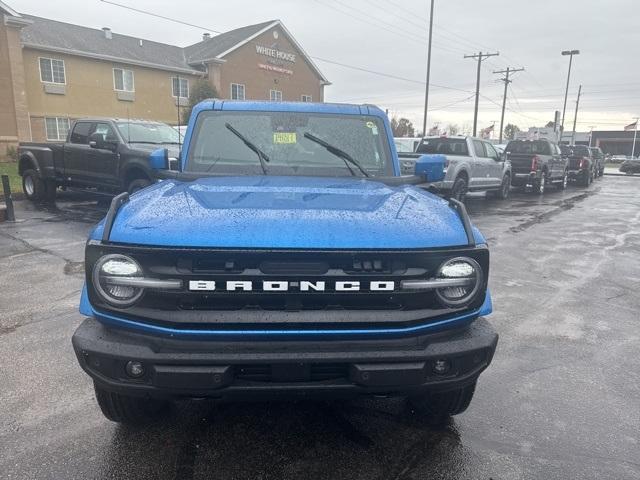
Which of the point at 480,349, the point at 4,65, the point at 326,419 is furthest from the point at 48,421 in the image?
the point at 4,65

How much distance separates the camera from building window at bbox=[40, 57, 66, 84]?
28.4 meters

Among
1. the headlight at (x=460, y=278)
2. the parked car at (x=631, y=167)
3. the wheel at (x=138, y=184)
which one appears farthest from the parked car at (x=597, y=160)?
the headlight at (x=460, y=278)

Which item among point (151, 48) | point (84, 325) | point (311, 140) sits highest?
point (151, 48)

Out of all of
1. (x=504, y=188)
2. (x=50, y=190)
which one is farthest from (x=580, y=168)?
(x=50, y=190)

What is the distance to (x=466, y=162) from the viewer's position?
1388cm

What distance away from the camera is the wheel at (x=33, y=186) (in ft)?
40.9

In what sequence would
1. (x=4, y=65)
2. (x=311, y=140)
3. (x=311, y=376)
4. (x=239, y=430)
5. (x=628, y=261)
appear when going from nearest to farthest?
(x=311, y=376) → (x=239, y=430) → (x=311, y=140) → (x=628, y=261) → (x=4, y=65)

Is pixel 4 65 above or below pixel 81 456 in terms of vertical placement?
above

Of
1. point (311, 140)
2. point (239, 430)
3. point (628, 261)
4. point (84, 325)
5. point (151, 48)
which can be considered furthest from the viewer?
point (151, 48)

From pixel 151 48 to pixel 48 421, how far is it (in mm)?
37823

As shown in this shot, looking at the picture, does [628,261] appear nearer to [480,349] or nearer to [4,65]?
[480,349]

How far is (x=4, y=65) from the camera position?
25484 millimetres

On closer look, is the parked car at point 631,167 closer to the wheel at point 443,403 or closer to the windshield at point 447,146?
the windshield at point 447,146

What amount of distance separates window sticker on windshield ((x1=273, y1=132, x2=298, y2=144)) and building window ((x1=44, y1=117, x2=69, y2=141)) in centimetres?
2943
